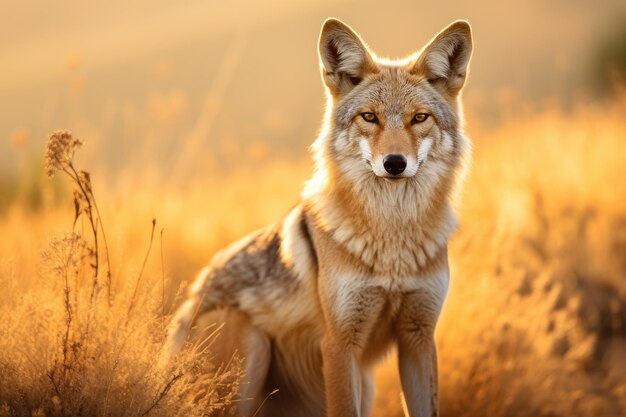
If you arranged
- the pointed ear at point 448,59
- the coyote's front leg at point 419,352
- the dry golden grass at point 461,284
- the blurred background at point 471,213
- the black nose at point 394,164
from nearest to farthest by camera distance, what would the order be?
the dry golden grass at point 461,284 < the black nose at point 394,164 < the coyote's front leg at point 419,352 < the pointed ear at point 448,59 < the blurred background at point 471,213

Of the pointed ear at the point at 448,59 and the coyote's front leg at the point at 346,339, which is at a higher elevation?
the pointed ear at the point at 448,59

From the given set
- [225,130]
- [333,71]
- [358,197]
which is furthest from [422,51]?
[225,130]

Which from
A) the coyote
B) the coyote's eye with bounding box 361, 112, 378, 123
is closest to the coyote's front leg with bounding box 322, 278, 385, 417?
the coyote

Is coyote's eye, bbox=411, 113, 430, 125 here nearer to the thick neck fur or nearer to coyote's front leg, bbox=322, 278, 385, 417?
the thick neck fur

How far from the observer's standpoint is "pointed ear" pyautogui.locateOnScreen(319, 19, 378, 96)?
4.09 metres

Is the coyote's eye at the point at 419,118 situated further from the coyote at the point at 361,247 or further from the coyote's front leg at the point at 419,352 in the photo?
the coyote's front leg at the point at 419,352

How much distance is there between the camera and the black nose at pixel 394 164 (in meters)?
3.63

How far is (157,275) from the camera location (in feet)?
21.8

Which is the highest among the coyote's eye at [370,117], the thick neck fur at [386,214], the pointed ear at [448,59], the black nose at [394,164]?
the pointed ear at [448,59]

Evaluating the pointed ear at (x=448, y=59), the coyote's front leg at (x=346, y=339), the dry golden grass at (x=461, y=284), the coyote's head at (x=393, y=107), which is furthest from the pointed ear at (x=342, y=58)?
the coyote's front leg at (x=346, y=339)

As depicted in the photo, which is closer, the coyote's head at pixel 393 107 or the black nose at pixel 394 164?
the black nose at pixel 394 164

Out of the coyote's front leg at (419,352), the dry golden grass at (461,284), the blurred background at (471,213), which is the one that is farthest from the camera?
the blurred background at (471,213)

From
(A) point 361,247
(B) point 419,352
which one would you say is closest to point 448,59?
(A) point 361,247

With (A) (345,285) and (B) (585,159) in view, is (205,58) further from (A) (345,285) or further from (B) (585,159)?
(A) (345,285)
